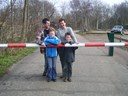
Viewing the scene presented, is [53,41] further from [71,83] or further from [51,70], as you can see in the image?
[71,83]

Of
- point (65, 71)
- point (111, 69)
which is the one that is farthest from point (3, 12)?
point (65, 71)

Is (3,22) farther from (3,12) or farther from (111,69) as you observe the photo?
(111,69)

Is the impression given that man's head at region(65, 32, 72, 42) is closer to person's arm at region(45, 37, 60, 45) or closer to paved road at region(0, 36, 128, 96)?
person's arm at region(45, 37, 60, 45)

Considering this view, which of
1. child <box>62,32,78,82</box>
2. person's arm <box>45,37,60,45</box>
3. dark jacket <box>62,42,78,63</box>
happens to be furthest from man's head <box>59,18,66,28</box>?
dark jacket <box>62,42,78,63</box>

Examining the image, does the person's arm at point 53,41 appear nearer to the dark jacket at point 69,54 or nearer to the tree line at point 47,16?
the dark jacket at point 69,54

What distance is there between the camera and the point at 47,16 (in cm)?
4744

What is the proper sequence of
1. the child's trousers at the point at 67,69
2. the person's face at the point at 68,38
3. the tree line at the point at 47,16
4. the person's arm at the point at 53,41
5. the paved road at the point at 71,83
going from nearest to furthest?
the paved road at the point at 71,83
the person's arm at the point at 53,41
the person's face at the point at 68,38
the child's trousers at the point at 67,69
the tree line at the point at 47,16

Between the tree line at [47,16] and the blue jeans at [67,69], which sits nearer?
the blue jeans at [67,69]

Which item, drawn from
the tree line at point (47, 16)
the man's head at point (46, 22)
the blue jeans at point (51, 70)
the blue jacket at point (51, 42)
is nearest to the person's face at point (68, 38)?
the blue jacket at point (51, 42)

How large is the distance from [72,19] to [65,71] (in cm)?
8654

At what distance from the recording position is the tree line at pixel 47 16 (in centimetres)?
1723

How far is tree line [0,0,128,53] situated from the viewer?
17233 mm

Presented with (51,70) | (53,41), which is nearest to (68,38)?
(53,41)

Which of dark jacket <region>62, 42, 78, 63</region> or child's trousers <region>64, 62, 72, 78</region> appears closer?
dark jacket <region>62, 42, 78, 63</region>
